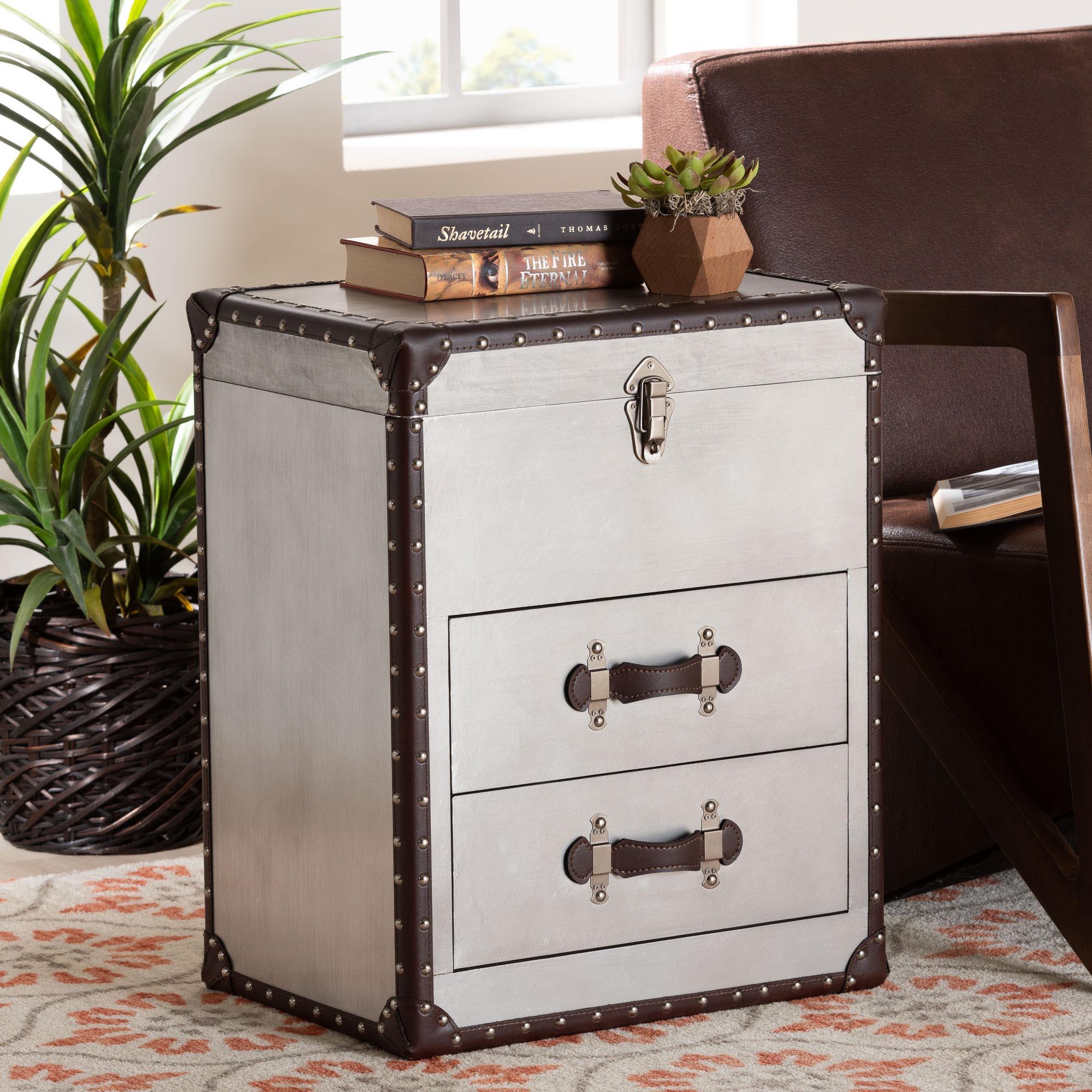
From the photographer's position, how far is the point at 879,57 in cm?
212

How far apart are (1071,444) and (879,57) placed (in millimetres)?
708

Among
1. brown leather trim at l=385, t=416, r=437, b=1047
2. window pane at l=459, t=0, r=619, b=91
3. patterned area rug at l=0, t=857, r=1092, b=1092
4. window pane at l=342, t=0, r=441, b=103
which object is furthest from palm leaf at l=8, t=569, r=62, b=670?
window pane at l=459, t=0, r=619, b=91

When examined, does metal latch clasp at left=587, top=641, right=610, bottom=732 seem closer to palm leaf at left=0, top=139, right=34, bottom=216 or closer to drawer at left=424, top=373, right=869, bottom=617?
drawer at left=424, top=373, right=869, bottom=617

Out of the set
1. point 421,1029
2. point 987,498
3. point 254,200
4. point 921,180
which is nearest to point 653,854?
point 421,1029

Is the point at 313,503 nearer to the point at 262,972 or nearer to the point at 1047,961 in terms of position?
the point at 262,972

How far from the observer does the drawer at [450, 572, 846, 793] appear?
148cm

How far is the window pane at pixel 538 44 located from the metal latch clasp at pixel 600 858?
6.39 ft

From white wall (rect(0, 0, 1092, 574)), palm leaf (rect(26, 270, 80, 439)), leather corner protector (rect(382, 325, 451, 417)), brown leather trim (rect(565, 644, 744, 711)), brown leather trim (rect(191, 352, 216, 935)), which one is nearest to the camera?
leather corner protector (rect(382, 325, 451, 417))

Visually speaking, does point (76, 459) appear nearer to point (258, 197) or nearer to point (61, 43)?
point (61, 43)

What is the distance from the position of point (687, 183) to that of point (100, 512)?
0.87 metres

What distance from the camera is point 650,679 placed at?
1.53 metres

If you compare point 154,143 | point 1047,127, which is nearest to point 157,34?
point 154,143

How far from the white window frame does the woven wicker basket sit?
1.17 metres

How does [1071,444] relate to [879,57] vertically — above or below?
below
